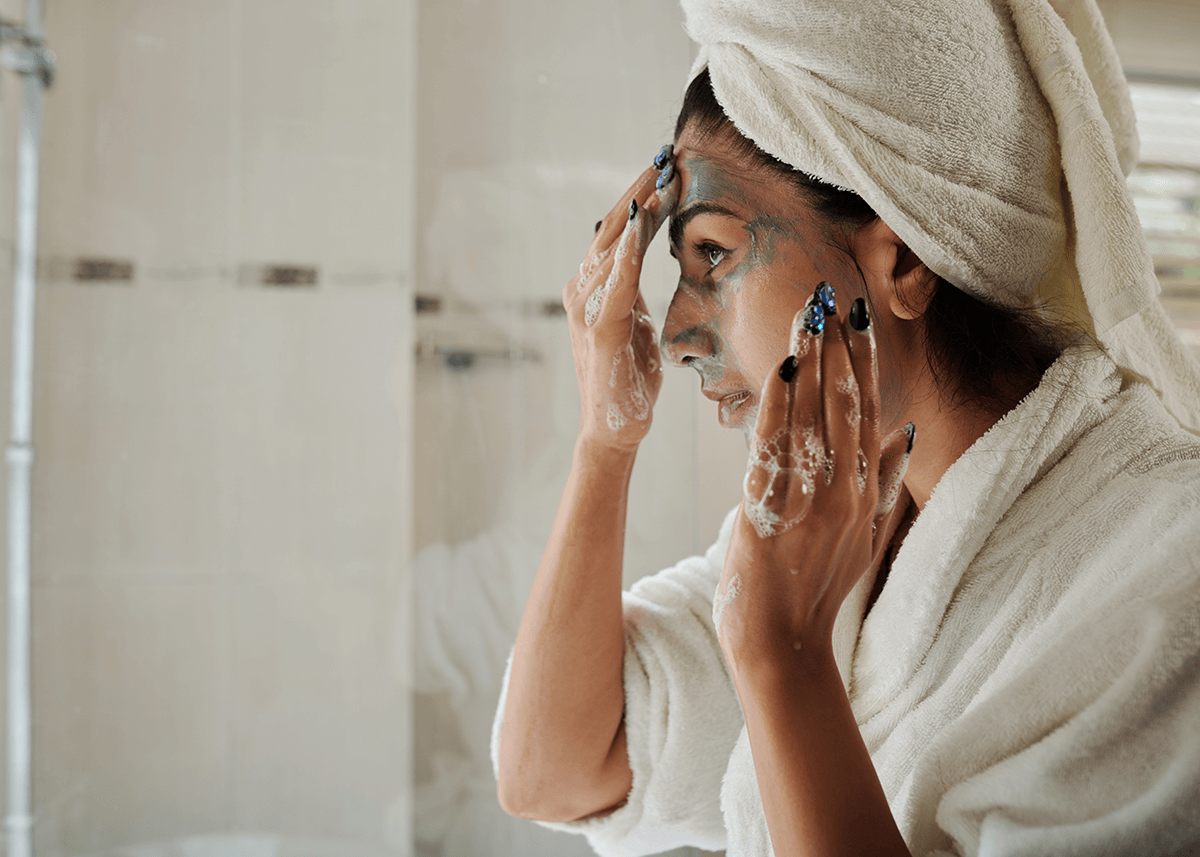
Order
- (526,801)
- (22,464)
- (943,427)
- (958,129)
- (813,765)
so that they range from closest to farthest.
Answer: (813,765)
(958,129)
(943,427)
(526,801)
(22,464)

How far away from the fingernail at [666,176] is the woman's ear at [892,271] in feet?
0.57

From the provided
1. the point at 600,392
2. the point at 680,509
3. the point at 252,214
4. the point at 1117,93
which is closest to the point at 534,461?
the point at 680,509

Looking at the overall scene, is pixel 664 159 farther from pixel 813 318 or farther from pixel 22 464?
pixel 22 464

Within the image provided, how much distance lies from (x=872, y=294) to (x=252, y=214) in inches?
32.2

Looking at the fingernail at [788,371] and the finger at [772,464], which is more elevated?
the fingernail at [788,371]

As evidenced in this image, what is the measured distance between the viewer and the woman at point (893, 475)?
499 millimetres

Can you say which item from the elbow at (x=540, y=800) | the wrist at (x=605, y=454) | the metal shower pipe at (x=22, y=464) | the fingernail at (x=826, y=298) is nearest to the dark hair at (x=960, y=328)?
the fingernail at (x=826, y=298)

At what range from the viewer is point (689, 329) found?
73cm

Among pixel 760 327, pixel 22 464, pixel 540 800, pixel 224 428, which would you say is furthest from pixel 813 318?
pixel 22 464

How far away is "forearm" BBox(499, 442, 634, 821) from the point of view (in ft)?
2.59

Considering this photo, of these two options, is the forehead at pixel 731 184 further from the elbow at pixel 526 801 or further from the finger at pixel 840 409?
the elbow at pixel 526 801

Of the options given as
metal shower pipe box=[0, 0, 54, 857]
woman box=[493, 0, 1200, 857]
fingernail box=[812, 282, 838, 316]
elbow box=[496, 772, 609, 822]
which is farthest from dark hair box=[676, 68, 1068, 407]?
metal shower pipe box=[0, 0, 54, 857]

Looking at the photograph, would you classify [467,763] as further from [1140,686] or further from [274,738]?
[1140,686]

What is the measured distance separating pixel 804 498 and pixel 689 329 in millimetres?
252
